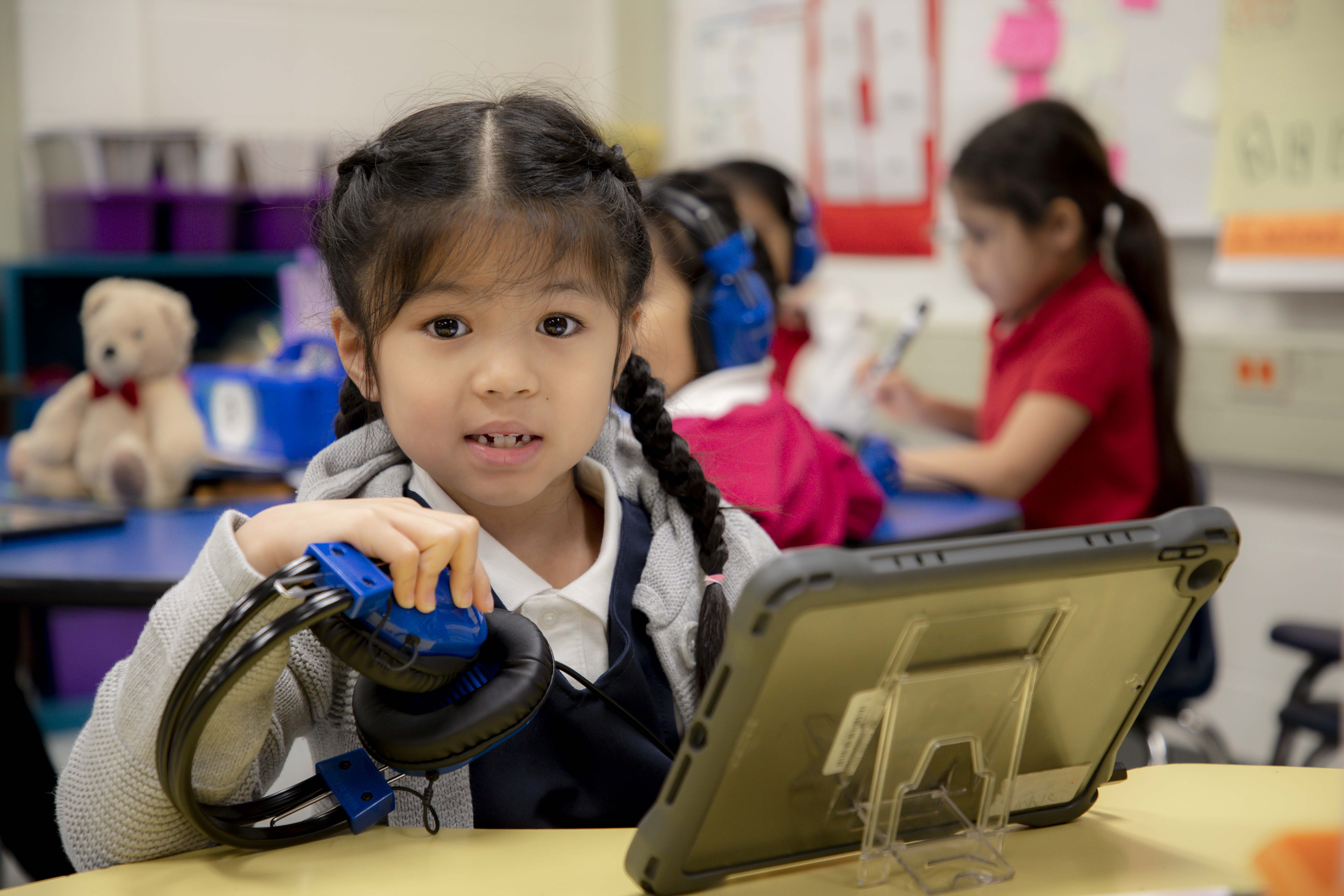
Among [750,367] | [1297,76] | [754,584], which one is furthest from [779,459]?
[1297,76]

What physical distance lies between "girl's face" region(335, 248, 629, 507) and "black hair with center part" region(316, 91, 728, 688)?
2 centimetres

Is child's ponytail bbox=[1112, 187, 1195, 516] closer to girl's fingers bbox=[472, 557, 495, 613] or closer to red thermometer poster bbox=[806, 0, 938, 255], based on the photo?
red thermometer poster bbox=[806, 0, 938, 255]

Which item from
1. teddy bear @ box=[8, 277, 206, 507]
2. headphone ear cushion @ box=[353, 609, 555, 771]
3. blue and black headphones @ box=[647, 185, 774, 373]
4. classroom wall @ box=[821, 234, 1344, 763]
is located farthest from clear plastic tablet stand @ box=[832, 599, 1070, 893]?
classroom wall @ box=[821, 234, 1344, 763]

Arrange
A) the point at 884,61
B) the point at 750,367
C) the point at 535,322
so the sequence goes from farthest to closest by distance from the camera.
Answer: the point at 884,61
the point at 750,367
the point at 535,322

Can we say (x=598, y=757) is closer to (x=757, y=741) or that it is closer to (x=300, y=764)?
(x=300, y=764)

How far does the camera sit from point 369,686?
655 mm

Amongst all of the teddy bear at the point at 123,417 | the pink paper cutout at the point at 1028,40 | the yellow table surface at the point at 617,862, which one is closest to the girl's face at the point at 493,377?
the yellow table surface at the point at 617,862

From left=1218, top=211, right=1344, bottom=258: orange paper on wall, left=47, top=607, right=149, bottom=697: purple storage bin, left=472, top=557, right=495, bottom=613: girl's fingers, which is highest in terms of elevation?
left=1218, top=211, right=1344, bottom=258: orange paper on wall

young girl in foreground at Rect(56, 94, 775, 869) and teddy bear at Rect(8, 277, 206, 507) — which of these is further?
teddy bear at Rect(8, 277, 206, 507)

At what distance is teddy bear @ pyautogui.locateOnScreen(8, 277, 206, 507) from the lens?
158cm

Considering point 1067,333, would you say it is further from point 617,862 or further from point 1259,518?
point 617,862

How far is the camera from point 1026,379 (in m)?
1.95

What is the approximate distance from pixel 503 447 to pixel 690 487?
0.19 metres

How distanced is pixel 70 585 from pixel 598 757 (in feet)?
2.25
